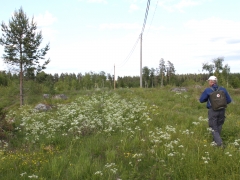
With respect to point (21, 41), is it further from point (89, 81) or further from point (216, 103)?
point (89, 81)

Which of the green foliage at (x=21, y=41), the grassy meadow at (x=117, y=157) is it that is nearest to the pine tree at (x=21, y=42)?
the green foliage at (x=21, y=41)

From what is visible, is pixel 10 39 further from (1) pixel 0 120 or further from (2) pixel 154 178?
(2) pixel 154 178

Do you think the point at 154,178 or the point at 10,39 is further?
the point at 10,39

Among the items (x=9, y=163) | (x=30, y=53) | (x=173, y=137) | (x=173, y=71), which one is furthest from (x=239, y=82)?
(x=9, y=163)

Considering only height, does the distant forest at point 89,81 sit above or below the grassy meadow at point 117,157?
above

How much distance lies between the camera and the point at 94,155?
5.74 metres

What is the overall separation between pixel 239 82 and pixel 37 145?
56153 millimetres

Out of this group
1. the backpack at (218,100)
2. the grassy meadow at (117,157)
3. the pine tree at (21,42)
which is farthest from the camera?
the pine tree at (21,42)

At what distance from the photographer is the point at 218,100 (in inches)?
252

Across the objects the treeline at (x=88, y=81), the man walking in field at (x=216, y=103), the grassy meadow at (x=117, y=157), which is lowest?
the grassy meadow at (x=117, y=157)

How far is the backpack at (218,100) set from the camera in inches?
251

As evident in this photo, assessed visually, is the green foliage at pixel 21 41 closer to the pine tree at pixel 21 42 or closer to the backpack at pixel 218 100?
the pine tree at pixel 21 42

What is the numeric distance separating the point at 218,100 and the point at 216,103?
10 centimetres

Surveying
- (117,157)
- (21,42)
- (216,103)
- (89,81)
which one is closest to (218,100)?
(216,103)
